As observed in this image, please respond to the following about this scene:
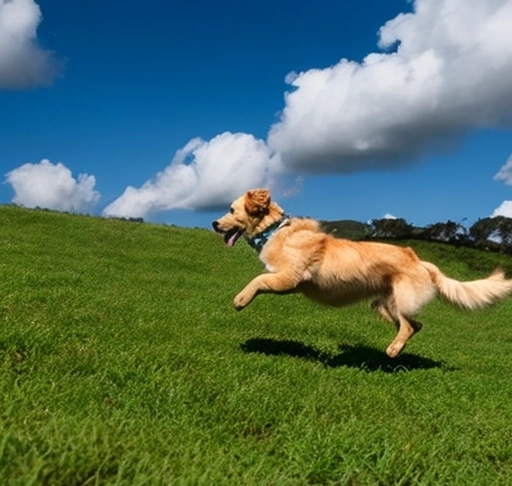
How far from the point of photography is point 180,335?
27.8ft

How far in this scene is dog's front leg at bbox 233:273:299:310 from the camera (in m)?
8.65

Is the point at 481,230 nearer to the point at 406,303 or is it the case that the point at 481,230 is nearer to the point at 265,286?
the point at 406,303

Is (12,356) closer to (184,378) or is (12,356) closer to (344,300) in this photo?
(184,378)

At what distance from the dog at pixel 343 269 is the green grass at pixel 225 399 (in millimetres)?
856

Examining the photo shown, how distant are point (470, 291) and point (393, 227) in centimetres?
2485

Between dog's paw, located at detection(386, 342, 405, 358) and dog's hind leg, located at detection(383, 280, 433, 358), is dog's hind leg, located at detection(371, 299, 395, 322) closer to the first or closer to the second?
dog's hind leg, located at detection(383, 280, 433, 358)

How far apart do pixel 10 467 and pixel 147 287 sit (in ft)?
41.8

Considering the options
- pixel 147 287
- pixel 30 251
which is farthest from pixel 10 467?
pixel 30 251

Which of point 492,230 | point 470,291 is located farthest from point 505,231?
point 470,291

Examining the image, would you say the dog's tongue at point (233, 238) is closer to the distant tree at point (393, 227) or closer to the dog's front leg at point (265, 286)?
the dog's front leg at point (265, 286)

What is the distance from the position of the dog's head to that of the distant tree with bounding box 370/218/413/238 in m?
24.8

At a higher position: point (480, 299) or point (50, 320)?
point (480, 299)

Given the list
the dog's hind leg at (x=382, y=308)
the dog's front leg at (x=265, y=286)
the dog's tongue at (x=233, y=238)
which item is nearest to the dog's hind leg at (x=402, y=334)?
the dog's hind leg at (x=382, y=308)

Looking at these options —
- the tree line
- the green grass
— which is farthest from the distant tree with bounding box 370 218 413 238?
the green grass
